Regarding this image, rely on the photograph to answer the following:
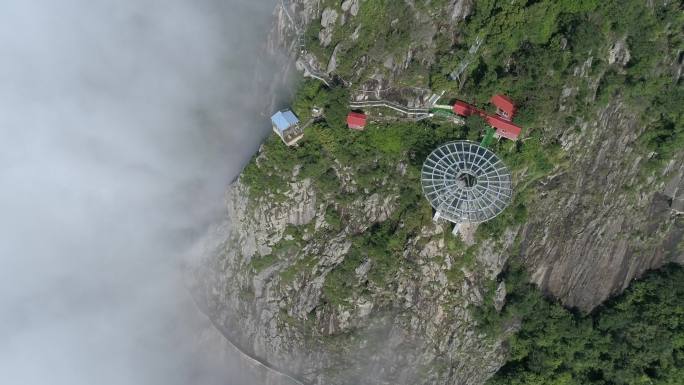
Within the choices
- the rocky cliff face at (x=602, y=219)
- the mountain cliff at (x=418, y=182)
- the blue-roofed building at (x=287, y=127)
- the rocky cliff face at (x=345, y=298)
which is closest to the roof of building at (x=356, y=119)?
the mountain cliff at (x=418, y=182)

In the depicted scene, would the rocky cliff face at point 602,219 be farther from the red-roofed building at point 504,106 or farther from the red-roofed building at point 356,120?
the red-roofed building at point 356,120

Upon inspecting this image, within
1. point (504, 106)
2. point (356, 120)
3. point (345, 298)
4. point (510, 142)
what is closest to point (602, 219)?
point (510, 142)

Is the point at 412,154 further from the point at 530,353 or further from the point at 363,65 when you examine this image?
the point at 530,353

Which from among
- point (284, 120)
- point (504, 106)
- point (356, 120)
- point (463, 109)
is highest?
point (284, 120)

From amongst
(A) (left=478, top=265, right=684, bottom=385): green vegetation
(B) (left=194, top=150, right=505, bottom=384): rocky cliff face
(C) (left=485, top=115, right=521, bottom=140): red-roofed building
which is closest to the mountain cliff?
(B) (left=194, top=150, right=505, bottom=384): rocky cliff face

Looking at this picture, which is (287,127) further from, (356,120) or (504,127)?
(504,127)

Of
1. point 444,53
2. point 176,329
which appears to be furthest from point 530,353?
point 176,329
